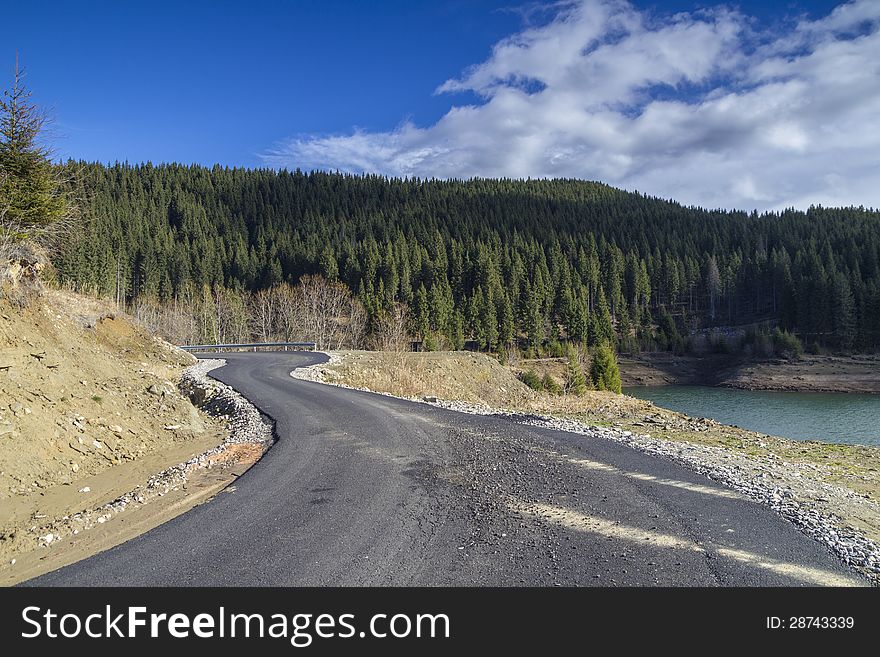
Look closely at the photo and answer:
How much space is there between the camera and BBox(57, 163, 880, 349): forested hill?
88.4 m

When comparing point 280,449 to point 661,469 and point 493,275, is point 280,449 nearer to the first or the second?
point 661,469

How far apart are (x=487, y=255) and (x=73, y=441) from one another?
100 metres

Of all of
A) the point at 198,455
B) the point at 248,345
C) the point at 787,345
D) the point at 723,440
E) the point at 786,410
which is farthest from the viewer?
the point at 787,345

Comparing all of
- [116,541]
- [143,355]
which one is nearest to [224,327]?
[143,355]

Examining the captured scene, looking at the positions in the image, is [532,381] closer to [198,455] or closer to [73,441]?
[198,455]

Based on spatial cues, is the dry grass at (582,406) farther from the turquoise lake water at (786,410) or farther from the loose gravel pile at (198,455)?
the turquoise lake water at (786,410)

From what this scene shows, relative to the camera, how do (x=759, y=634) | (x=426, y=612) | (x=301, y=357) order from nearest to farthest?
(x=759, y=634) < (x=426, y=612) < (x=301, y=357)

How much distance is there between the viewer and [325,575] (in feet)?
17.5

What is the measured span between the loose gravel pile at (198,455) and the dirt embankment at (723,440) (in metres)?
7.43

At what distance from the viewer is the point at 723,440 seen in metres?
15.5

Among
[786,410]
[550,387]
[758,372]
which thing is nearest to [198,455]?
[550,387]

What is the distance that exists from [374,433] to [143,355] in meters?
20.7

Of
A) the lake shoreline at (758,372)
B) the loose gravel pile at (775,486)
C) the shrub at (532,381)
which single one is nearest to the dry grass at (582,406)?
the loose gravel pile at (775,486)

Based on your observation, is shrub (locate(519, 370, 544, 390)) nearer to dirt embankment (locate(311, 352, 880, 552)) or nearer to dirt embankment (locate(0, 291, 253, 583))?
dirt embankment (locate(311, 352, 880, 552))
